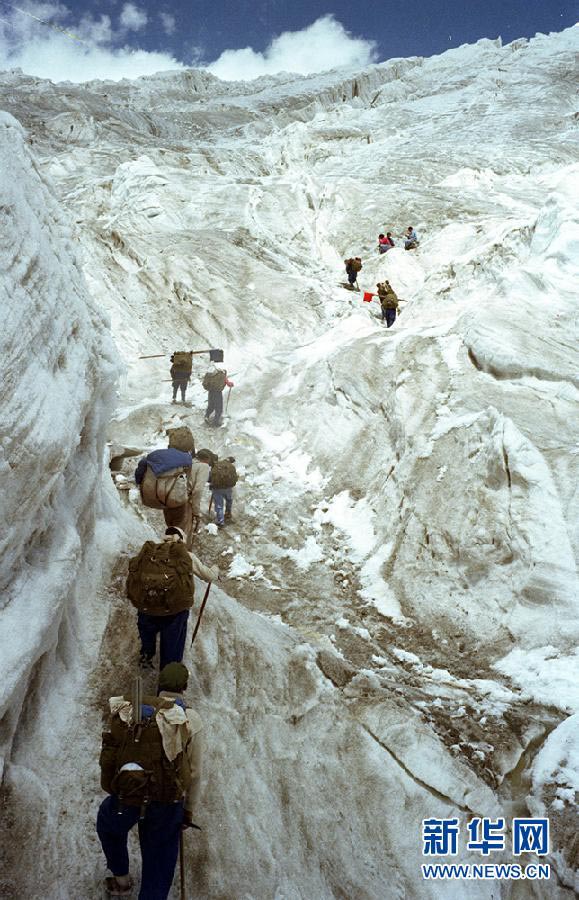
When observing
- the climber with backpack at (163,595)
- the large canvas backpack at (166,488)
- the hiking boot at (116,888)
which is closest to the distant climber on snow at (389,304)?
the large canvas backpack at (166,488)

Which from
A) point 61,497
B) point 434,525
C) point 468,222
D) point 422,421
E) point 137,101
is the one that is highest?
point 137,101

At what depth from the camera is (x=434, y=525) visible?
34.2ft

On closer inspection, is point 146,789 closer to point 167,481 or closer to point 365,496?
point 167,481

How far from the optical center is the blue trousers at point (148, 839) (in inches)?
169

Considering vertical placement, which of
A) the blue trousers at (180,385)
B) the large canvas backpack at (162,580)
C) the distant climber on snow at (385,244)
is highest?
the distant climber on snow at (385,244)

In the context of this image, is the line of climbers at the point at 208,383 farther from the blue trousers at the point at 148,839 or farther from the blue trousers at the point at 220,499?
the blue trousers at the point at 148,839

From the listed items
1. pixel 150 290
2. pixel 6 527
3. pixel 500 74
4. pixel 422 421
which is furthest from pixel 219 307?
pixel 500 74

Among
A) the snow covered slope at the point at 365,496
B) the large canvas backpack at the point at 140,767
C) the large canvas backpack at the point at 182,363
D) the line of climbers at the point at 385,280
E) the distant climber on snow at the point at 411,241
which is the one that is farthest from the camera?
the distant climber on snow at the point at 411,241

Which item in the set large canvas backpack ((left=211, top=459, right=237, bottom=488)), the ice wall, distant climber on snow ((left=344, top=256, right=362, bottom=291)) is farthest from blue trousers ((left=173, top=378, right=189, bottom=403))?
distant climber on snow ((left=344, top=256, right=362, bottom=291))

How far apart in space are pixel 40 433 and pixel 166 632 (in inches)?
91.4

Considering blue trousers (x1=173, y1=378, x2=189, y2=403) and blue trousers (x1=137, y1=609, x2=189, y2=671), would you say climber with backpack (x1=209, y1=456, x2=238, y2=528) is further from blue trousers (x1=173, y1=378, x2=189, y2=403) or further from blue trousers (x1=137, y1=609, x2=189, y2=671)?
blue trousers (x1=137, y1=609, x2=189, y2=671)

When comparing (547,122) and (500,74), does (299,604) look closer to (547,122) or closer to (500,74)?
(547,122)

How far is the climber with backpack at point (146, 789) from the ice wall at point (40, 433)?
0.96m

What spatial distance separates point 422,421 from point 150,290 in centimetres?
1396
